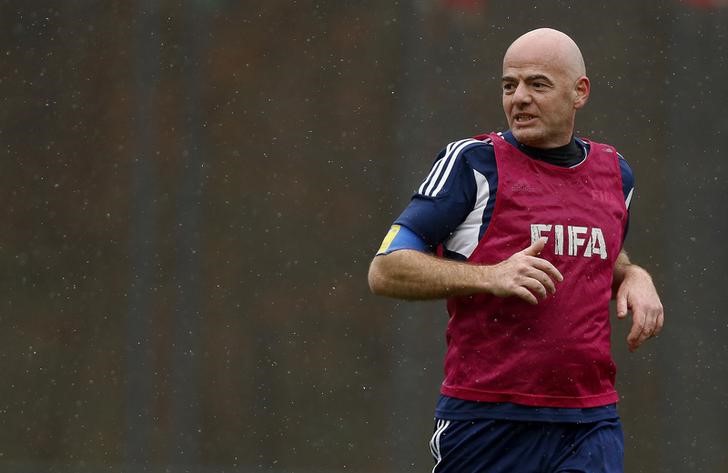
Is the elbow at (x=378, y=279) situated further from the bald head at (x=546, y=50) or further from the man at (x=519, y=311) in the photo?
the bald head at (x=546, y=50)

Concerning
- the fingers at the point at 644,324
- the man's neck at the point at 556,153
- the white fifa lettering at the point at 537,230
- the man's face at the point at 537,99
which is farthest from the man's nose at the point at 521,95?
the fingers at the point at 644,324

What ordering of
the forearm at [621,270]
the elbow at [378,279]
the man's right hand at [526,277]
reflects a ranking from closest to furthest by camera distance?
the man's right hand at [526,277] → the elbow at [378,279] → the forearm at [621,270]

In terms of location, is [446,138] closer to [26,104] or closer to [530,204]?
[26,104]

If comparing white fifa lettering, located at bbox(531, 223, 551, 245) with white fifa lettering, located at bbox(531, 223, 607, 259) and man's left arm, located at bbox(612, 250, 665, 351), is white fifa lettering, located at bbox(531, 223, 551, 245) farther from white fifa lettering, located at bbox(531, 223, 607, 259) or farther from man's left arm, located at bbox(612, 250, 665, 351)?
man's left arm, located at bbox(612, 250, 665, 351)

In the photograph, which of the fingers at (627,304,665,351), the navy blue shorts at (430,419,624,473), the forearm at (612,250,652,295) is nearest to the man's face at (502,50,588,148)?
the forearm at (612,250,652,295)

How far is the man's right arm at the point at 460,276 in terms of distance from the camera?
3.03 metres

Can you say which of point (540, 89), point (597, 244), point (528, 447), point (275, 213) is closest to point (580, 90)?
point (540, 89)

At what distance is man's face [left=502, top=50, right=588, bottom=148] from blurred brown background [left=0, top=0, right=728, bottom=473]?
316 cm

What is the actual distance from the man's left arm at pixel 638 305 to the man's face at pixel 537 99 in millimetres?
416

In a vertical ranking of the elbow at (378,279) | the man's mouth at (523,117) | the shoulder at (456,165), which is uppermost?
the man's mouth at (523,117)

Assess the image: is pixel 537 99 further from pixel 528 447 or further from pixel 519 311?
pixel 528 447

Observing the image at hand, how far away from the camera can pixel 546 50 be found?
3.53 m

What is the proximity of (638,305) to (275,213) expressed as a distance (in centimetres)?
380

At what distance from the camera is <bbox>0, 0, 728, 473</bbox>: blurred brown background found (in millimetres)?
6629
